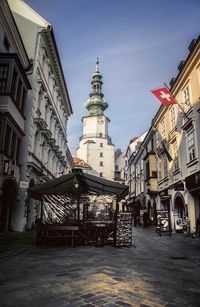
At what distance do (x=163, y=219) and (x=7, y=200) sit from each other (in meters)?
10.6

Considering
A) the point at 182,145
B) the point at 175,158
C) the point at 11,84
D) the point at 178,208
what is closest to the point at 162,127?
the point at 175,158

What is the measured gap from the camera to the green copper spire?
7531cm

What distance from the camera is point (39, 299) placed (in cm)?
410

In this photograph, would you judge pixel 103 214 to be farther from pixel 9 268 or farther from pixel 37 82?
pixel 9 268

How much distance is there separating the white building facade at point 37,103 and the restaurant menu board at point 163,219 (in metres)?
9.24

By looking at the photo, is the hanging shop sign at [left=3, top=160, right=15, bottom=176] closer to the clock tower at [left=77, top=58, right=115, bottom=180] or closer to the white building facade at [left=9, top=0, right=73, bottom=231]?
the white building facade at [left=9, top=0, right=73, bottom=231]

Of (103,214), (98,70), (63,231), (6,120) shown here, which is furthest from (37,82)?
(98,70)

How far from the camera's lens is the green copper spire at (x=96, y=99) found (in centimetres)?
7531

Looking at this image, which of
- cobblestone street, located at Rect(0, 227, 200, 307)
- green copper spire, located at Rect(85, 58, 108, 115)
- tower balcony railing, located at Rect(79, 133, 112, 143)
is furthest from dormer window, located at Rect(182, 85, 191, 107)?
green copper spire, located at Rect(85, 58, 108, 115)

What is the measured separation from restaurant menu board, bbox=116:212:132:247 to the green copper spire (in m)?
64.5

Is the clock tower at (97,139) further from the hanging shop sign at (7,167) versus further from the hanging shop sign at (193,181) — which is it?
the hanging shop sign at (7,167)

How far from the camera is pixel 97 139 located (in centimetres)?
7400

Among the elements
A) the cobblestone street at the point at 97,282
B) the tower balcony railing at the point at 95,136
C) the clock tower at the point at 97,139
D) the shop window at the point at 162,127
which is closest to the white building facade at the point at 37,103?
the cobblestone street at the point at 97,282

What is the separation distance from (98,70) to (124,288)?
259 feet
